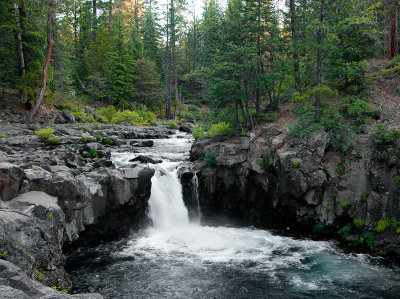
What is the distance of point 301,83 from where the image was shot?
56.2 ft

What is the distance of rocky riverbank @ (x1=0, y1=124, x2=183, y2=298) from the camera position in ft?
20.4

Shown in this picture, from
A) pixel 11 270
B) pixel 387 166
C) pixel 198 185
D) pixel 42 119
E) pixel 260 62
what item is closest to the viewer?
pixel 11 270

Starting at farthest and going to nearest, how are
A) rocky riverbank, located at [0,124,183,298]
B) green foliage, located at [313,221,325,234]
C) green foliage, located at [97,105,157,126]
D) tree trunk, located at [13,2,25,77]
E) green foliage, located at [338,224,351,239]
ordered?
green foliage, located at [97,105,157,126]
tree trunk, located at [13,2,25,77]
green foliage, located at [313,221,325,234]
green foliage, located at [338,224,351,239]
rocky riverbank, located at [0,124,183,298]

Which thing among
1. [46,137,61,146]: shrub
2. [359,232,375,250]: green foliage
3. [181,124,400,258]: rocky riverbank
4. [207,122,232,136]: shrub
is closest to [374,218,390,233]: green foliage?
[181,124,400,258]: rocky riverbank

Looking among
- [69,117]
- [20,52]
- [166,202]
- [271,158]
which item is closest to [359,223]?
[271,158]

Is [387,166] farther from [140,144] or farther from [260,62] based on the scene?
[140,144]

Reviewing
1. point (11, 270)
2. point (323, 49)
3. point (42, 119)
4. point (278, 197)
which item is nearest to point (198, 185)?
point (278, 197)

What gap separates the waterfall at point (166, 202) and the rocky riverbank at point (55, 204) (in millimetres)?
571

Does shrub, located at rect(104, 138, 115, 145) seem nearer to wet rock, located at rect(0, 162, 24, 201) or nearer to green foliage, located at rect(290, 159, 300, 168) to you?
wet rock, located at rect(0, 162, 24, 201)

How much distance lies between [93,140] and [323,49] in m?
14.8

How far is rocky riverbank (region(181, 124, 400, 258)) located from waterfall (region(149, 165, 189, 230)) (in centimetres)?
52

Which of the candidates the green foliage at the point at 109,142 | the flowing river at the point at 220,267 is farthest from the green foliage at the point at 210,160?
the green foliage at the point at 109,142

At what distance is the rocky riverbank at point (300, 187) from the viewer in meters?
11.2

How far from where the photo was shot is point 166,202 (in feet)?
46.3
